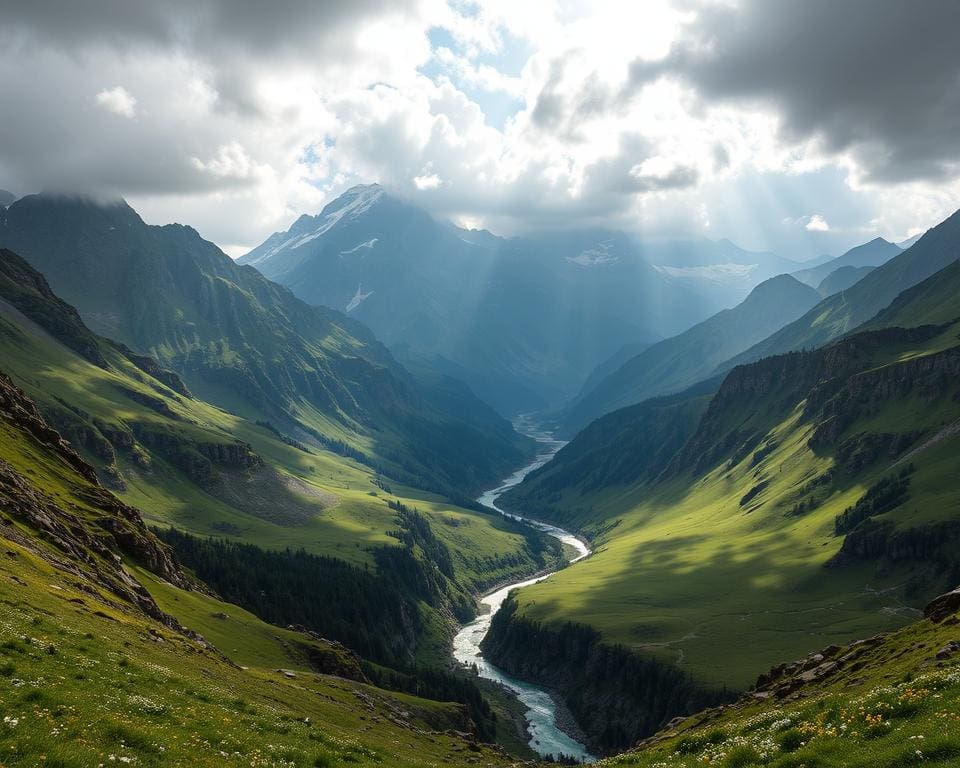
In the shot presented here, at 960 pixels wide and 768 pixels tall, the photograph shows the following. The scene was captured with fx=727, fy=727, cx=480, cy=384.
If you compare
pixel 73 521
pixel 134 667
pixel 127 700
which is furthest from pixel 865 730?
pixel 73 521

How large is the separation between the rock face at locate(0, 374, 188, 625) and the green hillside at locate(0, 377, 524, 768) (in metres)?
0.31

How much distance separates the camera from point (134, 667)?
41.3 metres

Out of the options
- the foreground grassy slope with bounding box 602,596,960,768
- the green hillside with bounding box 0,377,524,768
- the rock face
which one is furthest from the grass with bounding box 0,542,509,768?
the foreground grassy slope with bounding box 602,596,960,768

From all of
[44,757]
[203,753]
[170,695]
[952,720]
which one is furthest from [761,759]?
[170,695]

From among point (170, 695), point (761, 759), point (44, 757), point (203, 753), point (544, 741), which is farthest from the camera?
point (544, 741)

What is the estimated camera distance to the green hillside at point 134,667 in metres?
27.2

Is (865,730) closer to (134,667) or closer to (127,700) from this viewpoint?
(127,700)

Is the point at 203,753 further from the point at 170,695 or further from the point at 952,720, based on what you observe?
the point at 952,720

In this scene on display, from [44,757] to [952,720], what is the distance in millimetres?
28777

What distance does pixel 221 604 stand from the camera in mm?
130750

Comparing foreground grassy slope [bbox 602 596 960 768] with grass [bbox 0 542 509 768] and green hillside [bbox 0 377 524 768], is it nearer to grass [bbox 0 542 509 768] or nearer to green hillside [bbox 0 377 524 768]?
grass [bbox 0 542 509 768]

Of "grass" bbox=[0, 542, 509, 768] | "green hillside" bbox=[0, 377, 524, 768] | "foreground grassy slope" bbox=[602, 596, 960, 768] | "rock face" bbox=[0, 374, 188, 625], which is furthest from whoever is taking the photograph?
"rock face" bbox=[0, 374, 188, 625]

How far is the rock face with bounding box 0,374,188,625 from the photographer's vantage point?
3124 inches

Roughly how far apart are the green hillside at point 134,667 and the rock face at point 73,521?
0.31m
